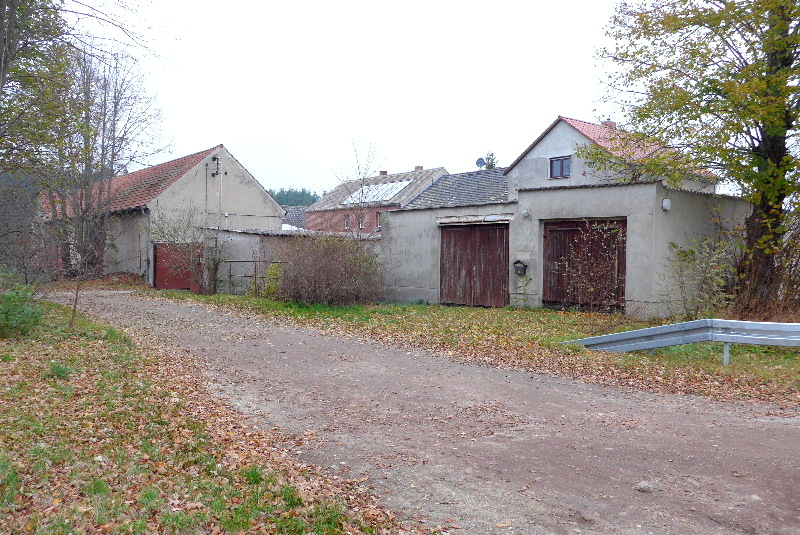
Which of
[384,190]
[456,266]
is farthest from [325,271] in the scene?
[384,190]

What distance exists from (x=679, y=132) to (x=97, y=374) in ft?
43.2

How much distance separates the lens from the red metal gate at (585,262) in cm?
1527

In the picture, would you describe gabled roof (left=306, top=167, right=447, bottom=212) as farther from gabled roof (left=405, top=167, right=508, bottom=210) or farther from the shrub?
the shrub

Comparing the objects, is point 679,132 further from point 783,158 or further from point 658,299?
point 658,299

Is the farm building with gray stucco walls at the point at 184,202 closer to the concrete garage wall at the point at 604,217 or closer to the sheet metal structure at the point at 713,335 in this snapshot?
the concrete garage wall at the point at 604,217

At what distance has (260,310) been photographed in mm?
16641

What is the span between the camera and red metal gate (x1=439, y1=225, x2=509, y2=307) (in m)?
18.0

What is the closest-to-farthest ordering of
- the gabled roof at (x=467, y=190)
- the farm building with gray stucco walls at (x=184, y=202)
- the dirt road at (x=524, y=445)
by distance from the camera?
the dirt road at (x=524, y=445)
the farm building with gray stucco walls at (x=184, y=202)
the gabled roof at (x=467, y=190)

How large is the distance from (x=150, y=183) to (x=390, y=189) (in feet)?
79.6

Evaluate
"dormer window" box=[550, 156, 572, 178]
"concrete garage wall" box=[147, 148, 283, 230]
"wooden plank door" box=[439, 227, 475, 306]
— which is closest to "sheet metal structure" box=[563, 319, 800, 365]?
"wooden plank door" box=[439, 227, 475, 306]

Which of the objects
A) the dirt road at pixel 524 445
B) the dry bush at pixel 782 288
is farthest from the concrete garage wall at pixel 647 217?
the dirt road at pixel 524 445

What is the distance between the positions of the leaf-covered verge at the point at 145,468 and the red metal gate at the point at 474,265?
1127 centimetres

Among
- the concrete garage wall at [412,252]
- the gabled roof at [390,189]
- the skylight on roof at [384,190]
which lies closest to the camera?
the concrete garage wall at [412,252]

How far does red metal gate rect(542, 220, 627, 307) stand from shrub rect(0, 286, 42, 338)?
445 inches
